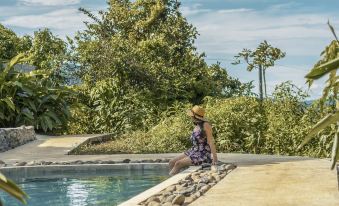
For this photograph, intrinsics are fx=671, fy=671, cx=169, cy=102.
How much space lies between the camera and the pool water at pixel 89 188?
920 centimetres

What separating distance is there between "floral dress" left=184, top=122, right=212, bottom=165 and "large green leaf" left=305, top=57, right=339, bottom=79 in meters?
8.20

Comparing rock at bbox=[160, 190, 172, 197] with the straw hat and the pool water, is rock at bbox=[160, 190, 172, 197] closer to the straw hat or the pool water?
the pool water

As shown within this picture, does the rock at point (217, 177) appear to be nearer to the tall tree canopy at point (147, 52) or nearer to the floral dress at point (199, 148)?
the floral dress at point (199, 148)

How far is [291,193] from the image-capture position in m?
7.29

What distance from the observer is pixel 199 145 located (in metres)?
10.1

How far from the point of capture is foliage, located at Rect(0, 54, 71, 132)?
18812 mm

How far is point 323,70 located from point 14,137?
14635mm

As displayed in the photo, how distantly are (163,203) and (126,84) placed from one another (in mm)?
14794

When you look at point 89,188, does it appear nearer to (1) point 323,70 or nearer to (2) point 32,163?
(2) point 32,163

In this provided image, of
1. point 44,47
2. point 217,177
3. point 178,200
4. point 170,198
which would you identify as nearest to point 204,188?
point 170,198

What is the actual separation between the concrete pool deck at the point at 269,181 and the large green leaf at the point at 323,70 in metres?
4.77

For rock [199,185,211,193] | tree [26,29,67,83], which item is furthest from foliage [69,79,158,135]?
rock [199,185,211,193]

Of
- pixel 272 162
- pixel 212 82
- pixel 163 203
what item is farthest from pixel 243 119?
pixel 163 203

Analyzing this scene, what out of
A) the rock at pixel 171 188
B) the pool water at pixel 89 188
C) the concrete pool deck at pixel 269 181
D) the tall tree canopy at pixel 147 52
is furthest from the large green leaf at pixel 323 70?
the tall tree canopy at pixel 147 52
